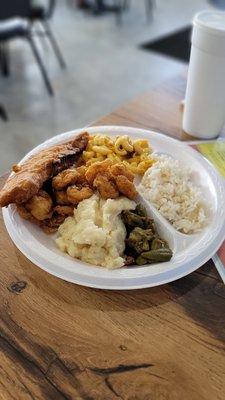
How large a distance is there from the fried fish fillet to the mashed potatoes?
0.33 feet

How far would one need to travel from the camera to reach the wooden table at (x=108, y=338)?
2.08ft

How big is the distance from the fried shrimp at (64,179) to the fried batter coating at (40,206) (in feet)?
0.13

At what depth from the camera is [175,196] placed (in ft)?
3.05

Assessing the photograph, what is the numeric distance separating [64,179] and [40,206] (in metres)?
0.08

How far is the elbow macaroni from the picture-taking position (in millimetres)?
979

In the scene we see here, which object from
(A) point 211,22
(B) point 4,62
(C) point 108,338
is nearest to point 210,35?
(A) point 211,22

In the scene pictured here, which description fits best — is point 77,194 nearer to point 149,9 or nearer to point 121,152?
point 121,152

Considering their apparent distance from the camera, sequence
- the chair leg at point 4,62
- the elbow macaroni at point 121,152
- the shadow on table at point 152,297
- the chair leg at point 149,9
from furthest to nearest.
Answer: the chair leg at point 149,9, the chair leg at point 4,62, the elbow macaroni at point 121,152, the shadow on table at point 152,297

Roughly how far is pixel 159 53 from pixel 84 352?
342 cm

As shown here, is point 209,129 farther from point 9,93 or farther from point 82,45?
point 82,45

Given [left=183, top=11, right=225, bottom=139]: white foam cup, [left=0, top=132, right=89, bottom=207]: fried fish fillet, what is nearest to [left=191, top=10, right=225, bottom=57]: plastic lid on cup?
[left=183, top=11, right=225, bottom=139]: white foam cup

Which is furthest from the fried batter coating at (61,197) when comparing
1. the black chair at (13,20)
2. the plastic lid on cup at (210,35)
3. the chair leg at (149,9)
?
the chair leg at (149,9)

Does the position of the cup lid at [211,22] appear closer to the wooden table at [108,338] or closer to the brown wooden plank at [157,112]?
the brown wooden plank at [157,112]

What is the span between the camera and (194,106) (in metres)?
1.18
